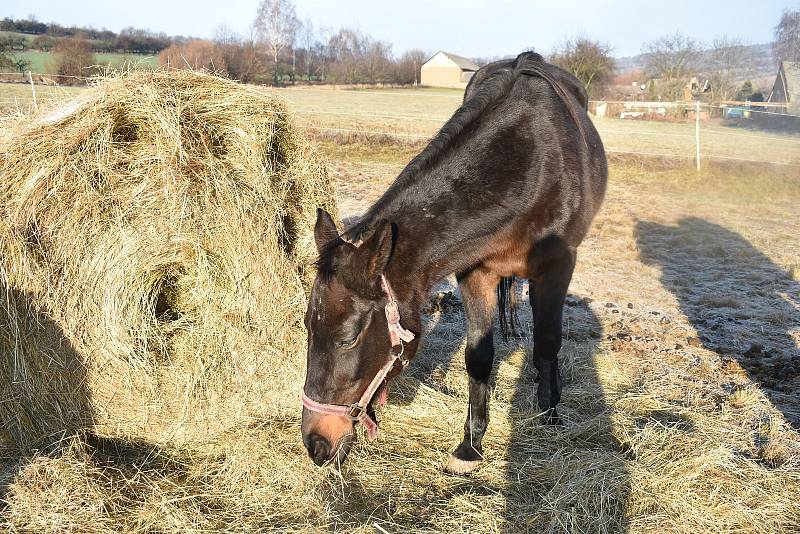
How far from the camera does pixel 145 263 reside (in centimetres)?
295

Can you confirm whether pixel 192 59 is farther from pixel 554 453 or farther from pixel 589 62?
pixel 589 62

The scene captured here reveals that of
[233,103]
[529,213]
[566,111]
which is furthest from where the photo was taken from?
[566,111]

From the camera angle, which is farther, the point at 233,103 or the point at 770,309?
the point at 770,309

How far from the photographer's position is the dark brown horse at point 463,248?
7.68 feet

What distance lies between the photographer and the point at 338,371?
93.5 inches

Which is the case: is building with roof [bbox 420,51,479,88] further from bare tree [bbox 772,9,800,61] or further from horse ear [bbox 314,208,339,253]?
horse ear [bbox 314,208,339,253]

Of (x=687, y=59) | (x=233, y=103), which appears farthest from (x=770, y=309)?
(x=687, y=59)

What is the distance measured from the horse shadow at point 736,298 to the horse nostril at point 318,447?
2985 mm

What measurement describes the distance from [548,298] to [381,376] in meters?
1.24

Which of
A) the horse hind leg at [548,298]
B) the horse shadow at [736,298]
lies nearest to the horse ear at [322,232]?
the horse hind leg at [548,298]

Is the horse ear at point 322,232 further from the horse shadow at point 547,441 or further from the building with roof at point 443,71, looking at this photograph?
the building with roof at point 443,71

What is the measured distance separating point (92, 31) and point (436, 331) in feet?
204

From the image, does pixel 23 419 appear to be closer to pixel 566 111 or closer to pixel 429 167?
pixel 429 167

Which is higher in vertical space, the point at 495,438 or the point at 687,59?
the point at 687,59
